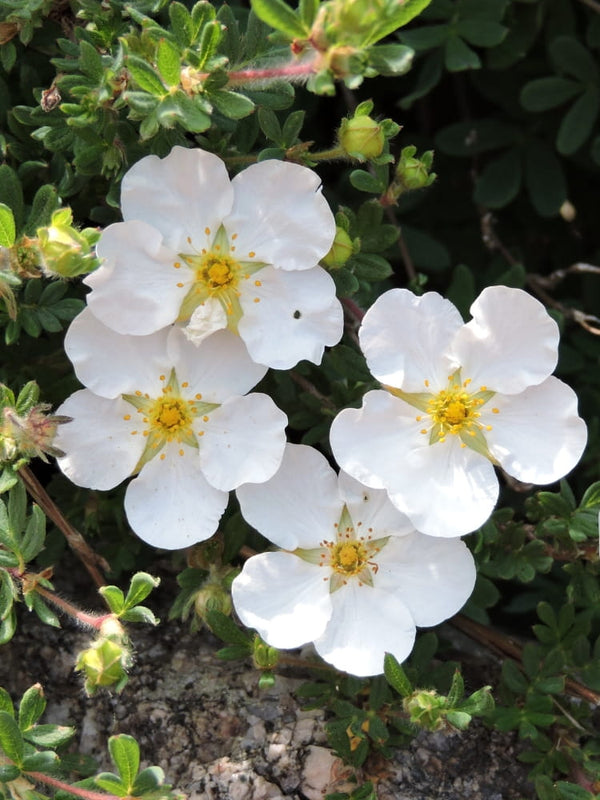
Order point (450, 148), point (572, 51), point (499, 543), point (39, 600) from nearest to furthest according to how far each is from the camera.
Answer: point (39, 600) → point (499, 543) → point (572, 51) → point (450, 148)

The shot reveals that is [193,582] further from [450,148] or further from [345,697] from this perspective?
[450,148]

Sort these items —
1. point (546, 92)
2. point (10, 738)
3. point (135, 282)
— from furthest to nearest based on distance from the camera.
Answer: point (546, 92)
point (135, 282)
point (10, 738)

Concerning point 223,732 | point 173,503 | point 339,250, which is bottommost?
point 223,732

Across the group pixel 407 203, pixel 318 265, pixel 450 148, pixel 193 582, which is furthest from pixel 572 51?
pixel 193 582

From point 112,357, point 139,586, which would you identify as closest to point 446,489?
point 139,586

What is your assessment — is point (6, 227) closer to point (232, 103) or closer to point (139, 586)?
point (232, 103)

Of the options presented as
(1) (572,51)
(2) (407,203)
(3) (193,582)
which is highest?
(1) (572,51)

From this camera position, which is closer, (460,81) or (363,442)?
(363,442)

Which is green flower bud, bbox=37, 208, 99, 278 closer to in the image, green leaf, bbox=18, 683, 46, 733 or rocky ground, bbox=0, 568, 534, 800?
green leaf, bbox=18, 683, 46, 733
